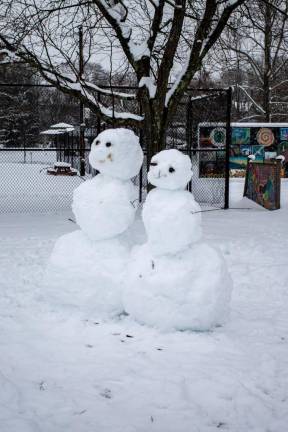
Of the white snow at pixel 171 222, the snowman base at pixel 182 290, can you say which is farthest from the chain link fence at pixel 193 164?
the snowman base at pixel 182 290

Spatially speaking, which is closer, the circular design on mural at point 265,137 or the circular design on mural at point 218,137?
the circular design on mural at point 218,137

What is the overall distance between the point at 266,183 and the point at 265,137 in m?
8.30

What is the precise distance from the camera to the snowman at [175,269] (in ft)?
13.5

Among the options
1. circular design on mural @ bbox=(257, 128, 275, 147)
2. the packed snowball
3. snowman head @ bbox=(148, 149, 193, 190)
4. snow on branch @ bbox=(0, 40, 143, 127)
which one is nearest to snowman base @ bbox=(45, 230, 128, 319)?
the packed snowball

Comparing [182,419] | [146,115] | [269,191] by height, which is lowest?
[182,419]

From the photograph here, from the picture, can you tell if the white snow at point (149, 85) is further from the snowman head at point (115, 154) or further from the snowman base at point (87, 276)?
the snowman base at point (87, 276)

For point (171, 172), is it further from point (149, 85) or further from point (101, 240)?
point (149, 85)

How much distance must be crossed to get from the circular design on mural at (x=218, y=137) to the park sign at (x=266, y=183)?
4.21 m

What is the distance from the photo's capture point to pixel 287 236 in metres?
8.26

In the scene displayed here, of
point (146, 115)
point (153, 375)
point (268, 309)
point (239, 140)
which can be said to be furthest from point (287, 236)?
point (239, 140)

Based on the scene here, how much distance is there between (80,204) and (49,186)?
12.1 m

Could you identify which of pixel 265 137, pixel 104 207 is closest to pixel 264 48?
pixel 265 137

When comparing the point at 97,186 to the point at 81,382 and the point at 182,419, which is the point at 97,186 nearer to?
the point at 81,382

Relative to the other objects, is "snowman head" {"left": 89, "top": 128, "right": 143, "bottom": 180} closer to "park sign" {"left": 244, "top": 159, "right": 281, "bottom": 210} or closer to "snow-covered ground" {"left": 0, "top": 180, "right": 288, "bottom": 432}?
"snow-covered ground" {"left": 0, "top": 180, "right": 288, "bottom": 432}
